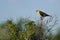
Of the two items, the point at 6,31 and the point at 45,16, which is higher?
the point at 45,16

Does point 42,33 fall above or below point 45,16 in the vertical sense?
below

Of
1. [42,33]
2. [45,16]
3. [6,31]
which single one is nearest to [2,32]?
[6,31]

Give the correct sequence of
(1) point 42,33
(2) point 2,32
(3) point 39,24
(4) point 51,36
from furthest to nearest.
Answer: (4) point 51,36 < (2) point 2,32 < (1) point 42,33 < (3) point 39,24

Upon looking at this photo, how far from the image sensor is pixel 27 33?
62.6 ft

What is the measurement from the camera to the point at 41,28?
1780cm

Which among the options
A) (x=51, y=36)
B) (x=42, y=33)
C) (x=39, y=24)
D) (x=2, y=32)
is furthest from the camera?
(x=51, y=36)

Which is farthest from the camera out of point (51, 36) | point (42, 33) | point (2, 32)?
point (51, 36)

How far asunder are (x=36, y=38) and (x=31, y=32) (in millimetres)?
1450

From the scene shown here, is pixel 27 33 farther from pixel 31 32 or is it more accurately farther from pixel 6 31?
pixel 6 31

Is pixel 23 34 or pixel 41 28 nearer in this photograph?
pixel 41 28

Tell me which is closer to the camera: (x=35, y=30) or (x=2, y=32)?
(x=35, y=30)

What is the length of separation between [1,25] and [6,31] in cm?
191

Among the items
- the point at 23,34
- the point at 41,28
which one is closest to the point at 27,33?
the point at 23,34

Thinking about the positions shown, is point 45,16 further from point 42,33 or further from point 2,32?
point 2,32
